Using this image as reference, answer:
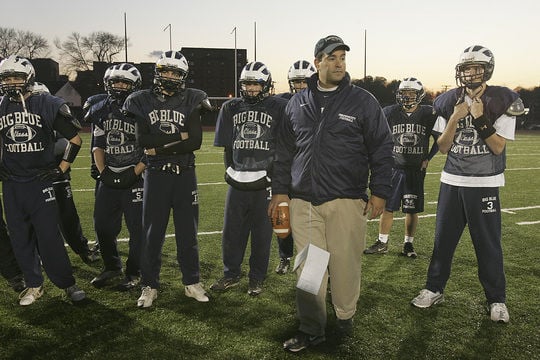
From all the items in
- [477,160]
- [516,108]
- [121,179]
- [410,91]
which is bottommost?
[121,179]

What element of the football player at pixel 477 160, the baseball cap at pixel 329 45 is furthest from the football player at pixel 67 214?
the football player at pixel 477 160

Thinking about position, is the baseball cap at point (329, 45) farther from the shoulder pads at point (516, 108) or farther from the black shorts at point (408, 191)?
the black shorts at point (408, 191)

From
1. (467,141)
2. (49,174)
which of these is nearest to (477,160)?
(467,141)

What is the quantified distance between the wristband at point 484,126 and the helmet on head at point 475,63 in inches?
12.3

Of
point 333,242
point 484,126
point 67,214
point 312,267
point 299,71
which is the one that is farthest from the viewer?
point 299,71

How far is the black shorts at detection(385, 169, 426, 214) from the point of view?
573 centimetres

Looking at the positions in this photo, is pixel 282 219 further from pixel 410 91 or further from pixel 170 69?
pixel 410 91

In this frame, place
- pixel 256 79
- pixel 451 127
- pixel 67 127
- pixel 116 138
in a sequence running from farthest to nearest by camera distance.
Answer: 1. pixel 116 138
2. pixel 256 79
3. pixel 67 127
4. pixel 451 127

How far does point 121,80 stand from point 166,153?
3.53 ft

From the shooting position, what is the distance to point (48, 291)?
446cm

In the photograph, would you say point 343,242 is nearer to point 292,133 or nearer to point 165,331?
point 292,133

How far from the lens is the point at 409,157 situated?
18.9 ft

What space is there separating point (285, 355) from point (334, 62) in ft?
6.82

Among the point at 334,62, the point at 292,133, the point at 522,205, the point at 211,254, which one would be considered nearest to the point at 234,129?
the point at 292,133
